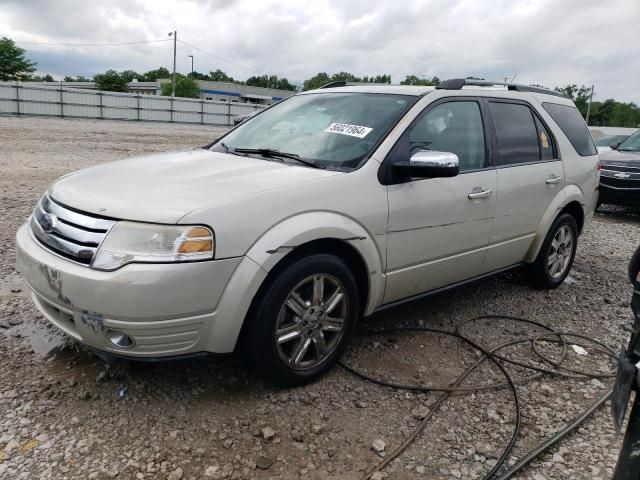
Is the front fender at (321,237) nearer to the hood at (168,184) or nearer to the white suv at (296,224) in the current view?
the white suv at (296,224)

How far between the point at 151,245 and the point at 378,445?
148cm

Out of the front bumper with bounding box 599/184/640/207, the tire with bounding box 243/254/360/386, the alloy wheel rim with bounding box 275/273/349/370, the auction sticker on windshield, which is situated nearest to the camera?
the tire with bounding box 243/254/360/386

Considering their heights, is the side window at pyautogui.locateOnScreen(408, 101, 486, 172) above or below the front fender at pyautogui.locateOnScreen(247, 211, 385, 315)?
above

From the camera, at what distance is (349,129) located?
11.2ft

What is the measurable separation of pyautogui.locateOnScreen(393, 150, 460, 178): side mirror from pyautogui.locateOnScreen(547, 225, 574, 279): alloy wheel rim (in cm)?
220

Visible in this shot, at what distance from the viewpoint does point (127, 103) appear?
2950cm

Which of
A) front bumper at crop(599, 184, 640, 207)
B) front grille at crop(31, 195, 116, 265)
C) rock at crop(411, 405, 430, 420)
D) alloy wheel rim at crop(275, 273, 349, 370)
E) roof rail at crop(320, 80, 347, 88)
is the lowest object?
rock at crop(411, 405, 430, 420)

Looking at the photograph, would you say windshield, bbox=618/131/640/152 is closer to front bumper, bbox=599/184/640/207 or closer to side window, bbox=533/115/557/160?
front bumper, bbox=599/184/640/207

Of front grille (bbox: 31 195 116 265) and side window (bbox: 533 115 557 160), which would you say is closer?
front grille (bbox: 31 195 116 265)

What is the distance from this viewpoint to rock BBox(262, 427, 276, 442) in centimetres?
260

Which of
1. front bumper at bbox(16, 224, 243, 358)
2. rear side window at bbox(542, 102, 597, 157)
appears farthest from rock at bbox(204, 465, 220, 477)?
rear side window at bbox(542, 102, 597, 157)

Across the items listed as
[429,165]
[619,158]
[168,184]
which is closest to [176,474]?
[168,184]

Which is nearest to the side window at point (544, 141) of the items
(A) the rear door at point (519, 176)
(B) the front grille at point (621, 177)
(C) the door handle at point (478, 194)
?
(A) the rear door at point (519, 176)

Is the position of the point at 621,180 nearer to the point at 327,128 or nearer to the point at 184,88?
the point at 327,128
